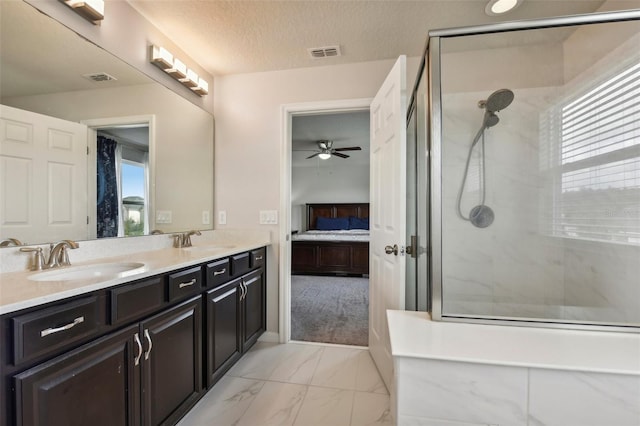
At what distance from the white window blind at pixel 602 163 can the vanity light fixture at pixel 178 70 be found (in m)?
2.71

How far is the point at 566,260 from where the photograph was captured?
1777 millimetres

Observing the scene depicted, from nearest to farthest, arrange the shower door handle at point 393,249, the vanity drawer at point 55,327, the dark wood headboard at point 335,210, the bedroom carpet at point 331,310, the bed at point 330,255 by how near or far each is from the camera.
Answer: the vanity drawer at point 55,327 < the shower door handle at point 393,249 < the bedroom carpet at point 331,310 < the bed at point 330,255 < the dark wood headboard at point 335,210

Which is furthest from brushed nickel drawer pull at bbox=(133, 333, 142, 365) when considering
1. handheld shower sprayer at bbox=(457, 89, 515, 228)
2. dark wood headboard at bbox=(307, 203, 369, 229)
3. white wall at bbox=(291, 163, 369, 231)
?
dark wood headboard at bbox=(307, 203, 369, 229)

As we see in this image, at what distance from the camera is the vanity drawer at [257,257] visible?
82.4 inches

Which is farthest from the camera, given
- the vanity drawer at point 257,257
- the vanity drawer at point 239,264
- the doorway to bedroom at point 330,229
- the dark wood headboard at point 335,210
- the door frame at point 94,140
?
the dark wood headboard at point 335,210

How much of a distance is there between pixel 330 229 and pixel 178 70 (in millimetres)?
4877

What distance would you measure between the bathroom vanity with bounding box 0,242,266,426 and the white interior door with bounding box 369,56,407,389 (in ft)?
3.38

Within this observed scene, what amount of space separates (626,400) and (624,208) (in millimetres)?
1112

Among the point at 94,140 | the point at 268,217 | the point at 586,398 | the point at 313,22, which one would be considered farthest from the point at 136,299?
the point at 313,22

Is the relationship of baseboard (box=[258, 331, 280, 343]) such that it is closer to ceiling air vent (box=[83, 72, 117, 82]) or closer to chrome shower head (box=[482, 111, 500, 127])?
ceiling air vent (box=[83, 72, 117, 82])

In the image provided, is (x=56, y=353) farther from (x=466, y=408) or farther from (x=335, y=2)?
(x=335, y=2)

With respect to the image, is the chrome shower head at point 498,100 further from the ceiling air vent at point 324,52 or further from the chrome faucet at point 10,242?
the chrome faucet at point 10,242

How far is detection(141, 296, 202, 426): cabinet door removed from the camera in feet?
3.76

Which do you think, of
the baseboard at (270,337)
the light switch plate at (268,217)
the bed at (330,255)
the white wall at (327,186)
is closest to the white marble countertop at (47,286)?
the light switch plate at (268,217)
